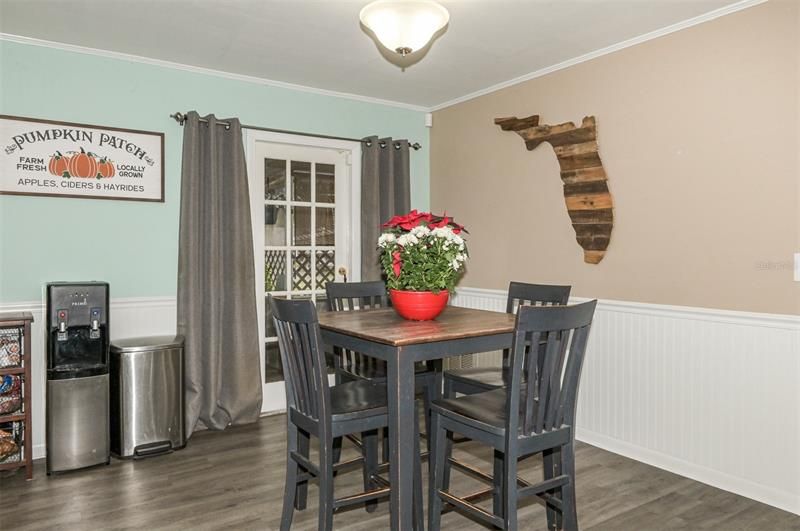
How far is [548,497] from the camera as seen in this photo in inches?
93.4

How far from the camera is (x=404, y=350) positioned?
204cm

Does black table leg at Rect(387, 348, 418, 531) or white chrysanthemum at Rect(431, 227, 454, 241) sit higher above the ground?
white chrysanthemum at Rect(431, 227, 454, 241)

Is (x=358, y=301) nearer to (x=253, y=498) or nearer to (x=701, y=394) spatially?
(x=253, y=498)

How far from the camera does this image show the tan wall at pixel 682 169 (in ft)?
9.11

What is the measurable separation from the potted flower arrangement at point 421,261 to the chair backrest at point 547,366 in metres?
0.51

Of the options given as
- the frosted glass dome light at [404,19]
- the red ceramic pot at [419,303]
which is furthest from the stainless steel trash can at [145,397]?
the frosted glass dome light at [404,19]

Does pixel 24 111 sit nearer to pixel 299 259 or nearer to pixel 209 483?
pixel 299 259

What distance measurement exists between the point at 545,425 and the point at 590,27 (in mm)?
2267

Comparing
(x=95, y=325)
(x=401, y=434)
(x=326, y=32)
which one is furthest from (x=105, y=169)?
(x=401, y=434)

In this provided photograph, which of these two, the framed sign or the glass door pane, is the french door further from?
the framed sign

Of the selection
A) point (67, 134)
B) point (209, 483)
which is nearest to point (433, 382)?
point (209, 483)

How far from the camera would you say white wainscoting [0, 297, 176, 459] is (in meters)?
3.37

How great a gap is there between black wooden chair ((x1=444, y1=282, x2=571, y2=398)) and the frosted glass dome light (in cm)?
135

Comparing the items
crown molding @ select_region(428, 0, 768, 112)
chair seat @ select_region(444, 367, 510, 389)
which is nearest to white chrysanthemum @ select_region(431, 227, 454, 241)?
chair seat @ select_region(444, 367, 510, 389)
